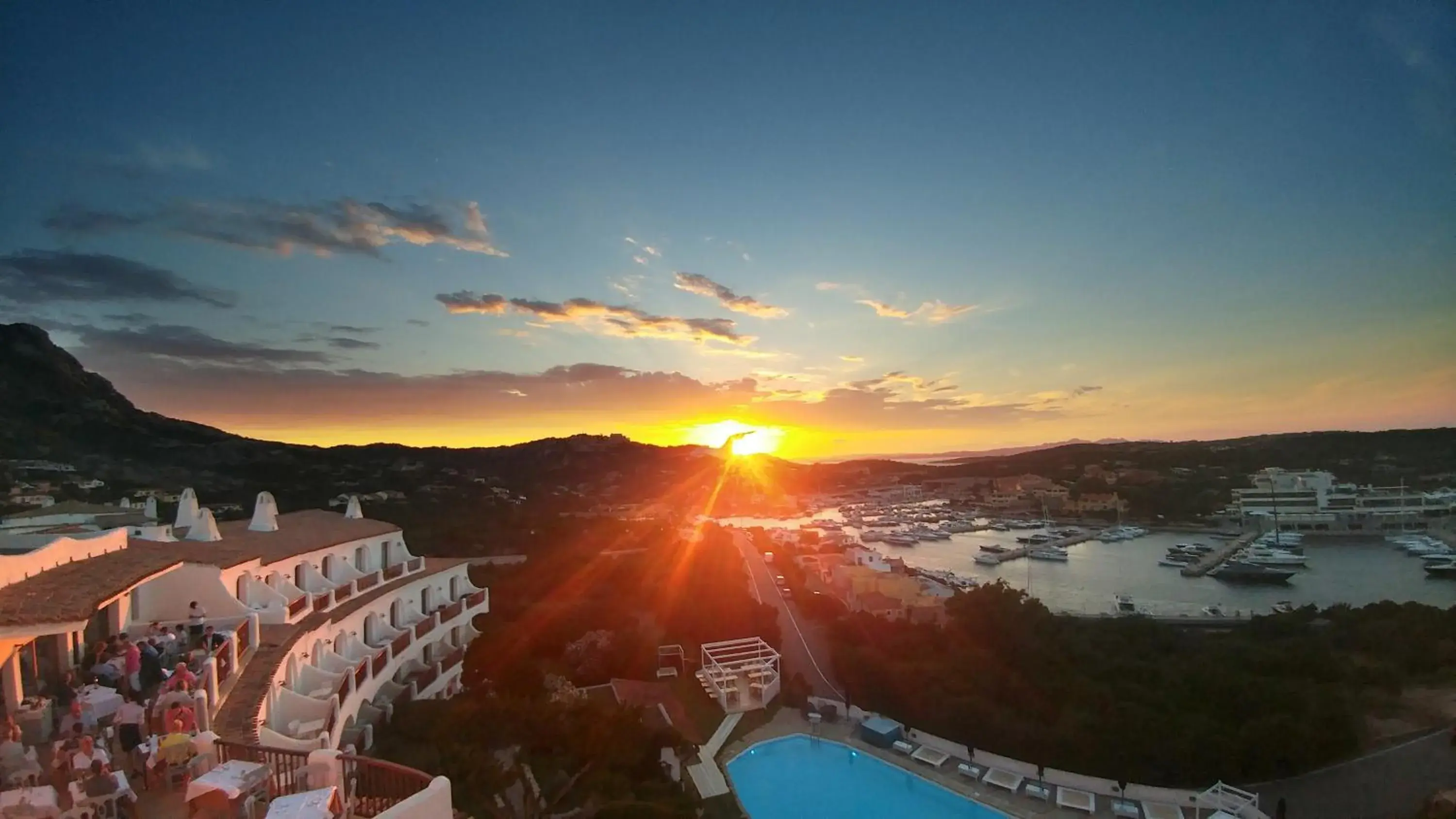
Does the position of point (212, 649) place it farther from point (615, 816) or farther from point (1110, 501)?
point (1110, 501)

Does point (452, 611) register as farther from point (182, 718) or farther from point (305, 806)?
point (305, 806)

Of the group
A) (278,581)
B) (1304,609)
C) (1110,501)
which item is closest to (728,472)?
(1110,501)

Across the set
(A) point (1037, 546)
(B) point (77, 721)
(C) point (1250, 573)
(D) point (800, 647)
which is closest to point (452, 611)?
(B) point (77, 721)

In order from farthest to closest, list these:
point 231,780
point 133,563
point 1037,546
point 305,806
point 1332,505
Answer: point 1332,505
point 1037,546
point 133,563
point 231,780
point 305,806

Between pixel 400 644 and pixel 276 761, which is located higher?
pixel 276 761

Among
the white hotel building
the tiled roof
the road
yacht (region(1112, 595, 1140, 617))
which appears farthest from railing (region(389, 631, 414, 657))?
yacht (region(1112, 595, 1140, 617))

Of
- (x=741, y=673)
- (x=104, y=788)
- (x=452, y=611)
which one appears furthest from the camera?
(x=741, y=673)
